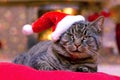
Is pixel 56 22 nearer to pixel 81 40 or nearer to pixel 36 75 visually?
pixel 81 40

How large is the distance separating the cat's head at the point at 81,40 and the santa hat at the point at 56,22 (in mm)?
14

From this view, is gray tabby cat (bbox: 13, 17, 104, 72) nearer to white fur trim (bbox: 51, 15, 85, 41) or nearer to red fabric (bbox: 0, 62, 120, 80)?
white fur trim (bbox: 51, 15, 85, 41)

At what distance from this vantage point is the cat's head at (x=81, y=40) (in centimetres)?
80

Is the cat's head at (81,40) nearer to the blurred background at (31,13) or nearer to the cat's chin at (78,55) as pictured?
the cat's chin at (78,55)

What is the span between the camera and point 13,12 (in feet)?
9.55

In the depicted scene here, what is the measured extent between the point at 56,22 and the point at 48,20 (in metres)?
0.03

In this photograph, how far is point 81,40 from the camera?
2.62 feet

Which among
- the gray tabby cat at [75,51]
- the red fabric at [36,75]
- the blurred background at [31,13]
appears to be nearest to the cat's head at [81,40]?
the gray tabby cat at [75,51]

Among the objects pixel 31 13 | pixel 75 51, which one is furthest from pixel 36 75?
pixel 31 13

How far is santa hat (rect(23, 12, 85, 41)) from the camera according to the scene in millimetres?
816

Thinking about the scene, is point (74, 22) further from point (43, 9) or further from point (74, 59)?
point (43, 9)

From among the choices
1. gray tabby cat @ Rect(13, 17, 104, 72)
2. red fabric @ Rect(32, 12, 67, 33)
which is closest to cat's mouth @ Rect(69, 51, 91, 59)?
gray tabby cat @ Rect(13, 17, 104, 72)

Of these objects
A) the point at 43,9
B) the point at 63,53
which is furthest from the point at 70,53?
the point at 43,9

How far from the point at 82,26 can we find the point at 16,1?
2145mm
